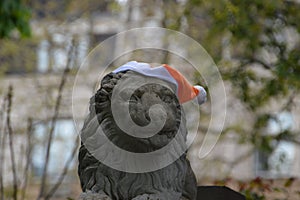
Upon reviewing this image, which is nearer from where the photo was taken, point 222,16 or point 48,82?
point 222,16

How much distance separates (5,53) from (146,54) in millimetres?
5061

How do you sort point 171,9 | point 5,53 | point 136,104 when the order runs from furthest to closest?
point 5,53 < point 171,9 < point 136,104

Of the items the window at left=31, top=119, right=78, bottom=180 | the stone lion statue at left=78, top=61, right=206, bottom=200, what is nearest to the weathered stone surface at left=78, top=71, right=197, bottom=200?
the stone lion statue at left=78, top=61, right=206, bottom=200

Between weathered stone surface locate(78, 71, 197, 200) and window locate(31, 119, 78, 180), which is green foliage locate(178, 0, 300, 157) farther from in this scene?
weathered stone surface locate(78, 71, 197, 200)

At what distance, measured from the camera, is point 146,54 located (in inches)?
417

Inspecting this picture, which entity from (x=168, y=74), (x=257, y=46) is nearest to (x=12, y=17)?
(x=257, y=46)

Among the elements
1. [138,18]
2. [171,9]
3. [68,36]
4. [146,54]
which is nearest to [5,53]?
[68,36]

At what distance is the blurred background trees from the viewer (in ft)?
30.2

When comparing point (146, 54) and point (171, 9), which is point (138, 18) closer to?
point (171, 9)

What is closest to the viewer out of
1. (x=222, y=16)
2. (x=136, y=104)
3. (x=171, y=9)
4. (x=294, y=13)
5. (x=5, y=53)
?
(x=136, y=104)

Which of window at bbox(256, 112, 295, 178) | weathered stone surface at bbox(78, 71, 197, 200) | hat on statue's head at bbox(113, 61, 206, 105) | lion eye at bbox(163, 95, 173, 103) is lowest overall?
window at bbox(256, 112, 295, 178)

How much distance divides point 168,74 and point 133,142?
1.68ft

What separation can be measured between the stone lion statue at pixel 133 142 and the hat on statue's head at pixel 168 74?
0.03 metres

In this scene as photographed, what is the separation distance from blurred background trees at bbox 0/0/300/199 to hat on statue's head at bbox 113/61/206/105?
1.83 meters
